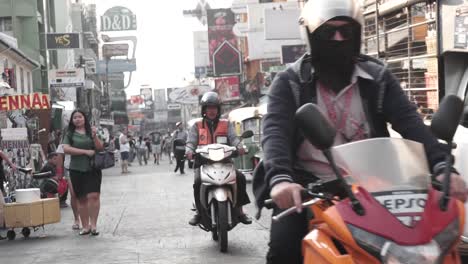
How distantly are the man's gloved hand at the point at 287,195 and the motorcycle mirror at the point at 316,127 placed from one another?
27 centimetres

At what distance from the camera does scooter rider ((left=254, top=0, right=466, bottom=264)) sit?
3502 millimetres

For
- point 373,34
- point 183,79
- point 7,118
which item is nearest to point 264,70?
point 7,118

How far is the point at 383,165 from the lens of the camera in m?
3.01

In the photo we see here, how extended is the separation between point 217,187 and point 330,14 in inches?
219

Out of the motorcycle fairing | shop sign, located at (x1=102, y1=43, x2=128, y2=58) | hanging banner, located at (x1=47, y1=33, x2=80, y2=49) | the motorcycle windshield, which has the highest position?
shop sign, located at (x1=102, y1=43, x2=128, y2=58)

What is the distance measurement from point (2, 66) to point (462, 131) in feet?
82.2

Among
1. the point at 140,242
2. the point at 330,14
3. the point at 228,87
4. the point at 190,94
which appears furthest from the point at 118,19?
the point at 330,14

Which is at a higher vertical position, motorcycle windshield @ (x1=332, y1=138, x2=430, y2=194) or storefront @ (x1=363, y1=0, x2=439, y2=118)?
storefront @ (x1=363, y1=0, x2=439, y2=118)

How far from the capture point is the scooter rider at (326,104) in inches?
138

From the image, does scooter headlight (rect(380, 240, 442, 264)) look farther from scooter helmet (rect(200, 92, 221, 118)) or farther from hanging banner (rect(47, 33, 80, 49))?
hanging banner (rect(47, 33, 80, 49))

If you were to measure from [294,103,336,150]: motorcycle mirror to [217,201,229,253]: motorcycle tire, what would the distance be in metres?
5.66

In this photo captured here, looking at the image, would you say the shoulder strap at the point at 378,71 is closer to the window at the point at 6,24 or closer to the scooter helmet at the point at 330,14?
the scooter helmet at the point at 330,14

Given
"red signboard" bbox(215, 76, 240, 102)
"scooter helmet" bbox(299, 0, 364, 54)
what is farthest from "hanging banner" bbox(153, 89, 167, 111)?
"scooter helmet" bbox(299, 0, 364, 54)

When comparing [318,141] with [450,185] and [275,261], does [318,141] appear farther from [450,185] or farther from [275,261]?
[275,261]
